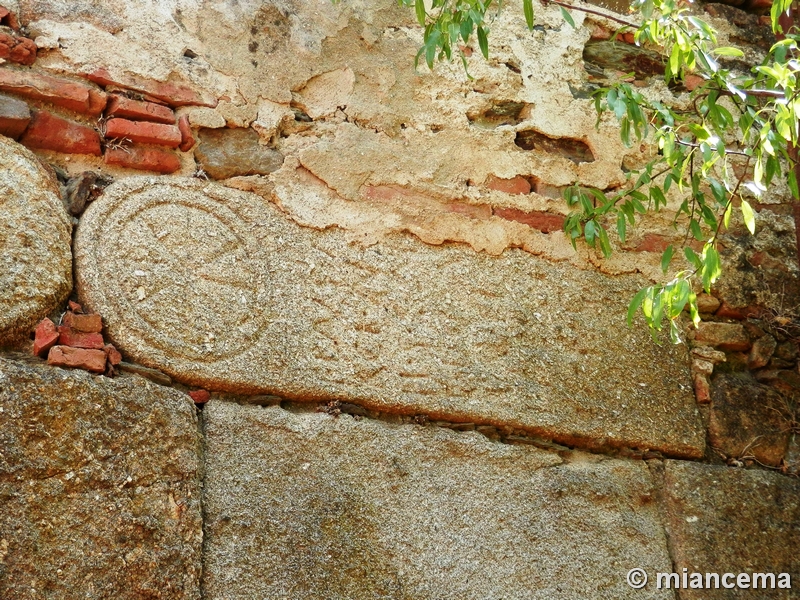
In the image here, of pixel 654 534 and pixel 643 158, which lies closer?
pixel 654 534

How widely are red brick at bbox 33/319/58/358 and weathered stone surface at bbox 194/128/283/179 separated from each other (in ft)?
2.05

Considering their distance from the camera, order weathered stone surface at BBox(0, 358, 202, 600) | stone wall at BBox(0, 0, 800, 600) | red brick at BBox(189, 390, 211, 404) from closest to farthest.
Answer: weathered stone surface at BBox(0, 358, 202, 600)
stone wall at BBox(0, 0, 800, 600)
red brick at BBox(189, 390, 211, 404)

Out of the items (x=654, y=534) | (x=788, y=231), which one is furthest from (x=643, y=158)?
(x=654, y=534)

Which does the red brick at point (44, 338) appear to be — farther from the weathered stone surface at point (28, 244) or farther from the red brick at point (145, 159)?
the red brick at point (145, 159)

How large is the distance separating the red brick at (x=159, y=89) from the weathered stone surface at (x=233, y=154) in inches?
3.3

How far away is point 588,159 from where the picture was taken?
9.50ft

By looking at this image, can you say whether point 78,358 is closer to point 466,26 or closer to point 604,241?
point 466,26

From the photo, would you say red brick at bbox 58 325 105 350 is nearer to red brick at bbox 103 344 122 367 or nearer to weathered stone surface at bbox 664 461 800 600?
red brick at bbox 103 344 122 367

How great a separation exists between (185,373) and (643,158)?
1608 mm

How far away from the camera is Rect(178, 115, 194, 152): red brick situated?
7.95 feet

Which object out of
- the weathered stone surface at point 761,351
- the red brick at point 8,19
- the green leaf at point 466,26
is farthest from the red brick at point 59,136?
the weathered stone surface at point 761,351

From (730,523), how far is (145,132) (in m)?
1.81

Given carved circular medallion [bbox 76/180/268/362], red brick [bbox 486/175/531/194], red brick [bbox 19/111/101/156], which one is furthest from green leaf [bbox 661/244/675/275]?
red brick [bbox 19/111/101/156]

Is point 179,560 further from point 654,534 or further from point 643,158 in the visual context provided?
point 643,158
